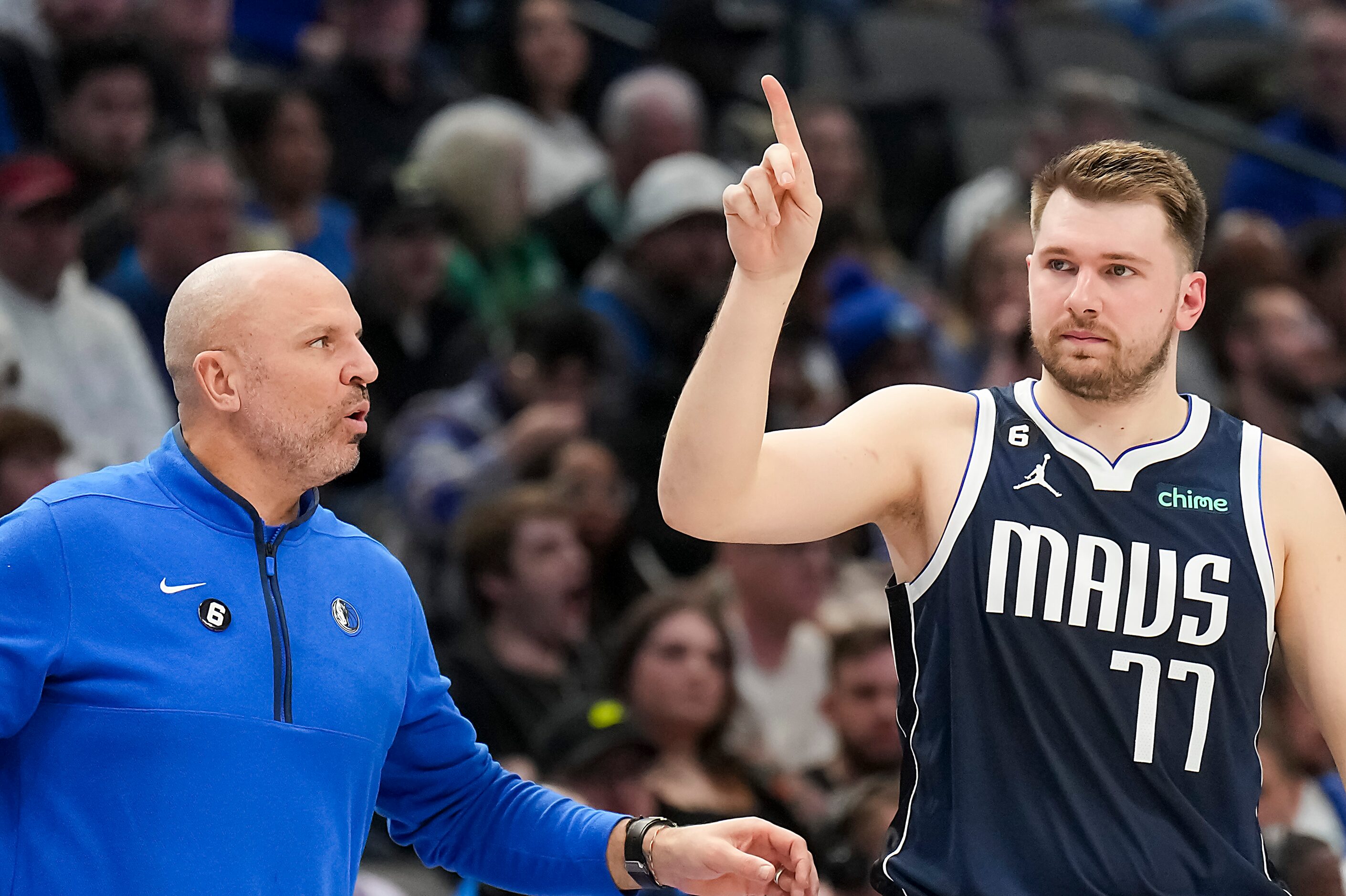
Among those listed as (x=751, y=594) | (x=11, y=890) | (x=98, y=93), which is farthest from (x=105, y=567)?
(x=98, y=93)

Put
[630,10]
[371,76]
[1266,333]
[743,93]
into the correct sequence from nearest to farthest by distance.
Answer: [1266,333] → [371,76] → [743,93] → [630,10]

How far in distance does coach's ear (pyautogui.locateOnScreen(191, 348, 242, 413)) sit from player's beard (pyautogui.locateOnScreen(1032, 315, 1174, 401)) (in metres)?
1.35

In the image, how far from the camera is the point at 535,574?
5.85 metres

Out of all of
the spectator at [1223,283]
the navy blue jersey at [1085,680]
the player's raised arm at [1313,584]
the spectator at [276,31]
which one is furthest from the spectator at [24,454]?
the spectator at [1223,283]

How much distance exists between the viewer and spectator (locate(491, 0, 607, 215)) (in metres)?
8.48

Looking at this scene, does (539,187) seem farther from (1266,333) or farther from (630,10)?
(1266,333)

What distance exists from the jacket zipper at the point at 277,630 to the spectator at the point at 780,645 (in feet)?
10.3

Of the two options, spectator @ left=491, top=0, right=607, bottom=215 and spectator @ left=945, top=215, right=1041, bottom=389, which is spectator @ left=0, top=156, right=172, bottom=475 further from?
spectator @ left=945, top=215, right=1041, bottom=389

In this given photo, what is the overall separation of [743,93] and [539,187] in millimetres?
→ 1682

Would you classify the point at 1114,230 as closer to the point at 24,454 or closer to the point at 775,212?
the point at 775,212

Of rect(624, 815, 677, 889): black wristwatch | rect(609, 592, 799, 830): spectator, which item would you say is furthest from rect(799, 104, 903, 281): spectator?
rect(624, 815, 677, 889): black wristwatch

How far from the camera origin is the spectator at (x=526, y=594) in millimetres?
5691

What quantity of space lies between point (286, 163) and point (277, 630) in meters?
4.76

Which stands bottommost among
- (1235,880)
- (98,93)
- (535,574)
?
(535,574)
